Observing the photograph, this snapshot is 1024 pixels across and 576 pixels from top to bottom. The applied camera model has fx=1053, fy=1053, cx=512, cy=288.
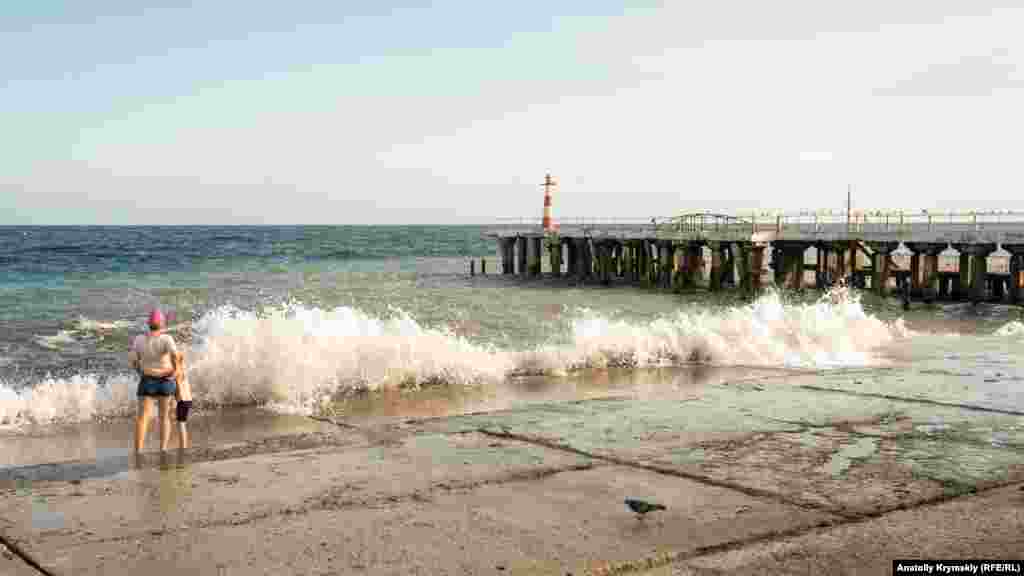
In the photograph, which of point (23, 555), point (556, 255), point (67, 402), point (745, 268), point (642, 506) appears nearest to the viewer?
point (23, 555)

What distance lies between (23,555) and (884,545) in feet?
14.8

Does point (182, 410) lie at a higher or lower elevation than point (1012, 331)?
higher

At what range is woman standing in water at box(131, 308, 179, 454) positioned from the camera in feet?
28.1

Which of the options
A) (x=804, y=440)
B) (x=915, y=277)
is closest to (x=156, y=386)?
(x=804, y=440)

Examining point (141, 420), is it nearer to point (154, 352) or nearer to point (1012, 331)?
point (154, 352)

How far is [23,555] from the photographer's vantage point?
546 centimetres

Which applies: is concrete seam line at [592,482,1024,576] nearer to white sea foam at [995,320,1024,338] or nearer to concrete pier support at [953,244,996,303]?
white sea foam at [995,320,1024,338]

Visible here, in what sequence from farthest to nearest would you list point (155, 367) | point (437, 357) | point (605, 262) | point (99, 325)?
1. point (605, 262)
2. point (99, 325)
3. point (437, 357)
4. point (155, 367)

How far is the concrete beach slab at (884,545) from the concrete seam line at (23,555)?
117 inches

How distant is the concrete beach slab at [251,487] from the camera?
239 inches

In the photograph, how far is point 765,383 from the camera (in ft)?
41.8

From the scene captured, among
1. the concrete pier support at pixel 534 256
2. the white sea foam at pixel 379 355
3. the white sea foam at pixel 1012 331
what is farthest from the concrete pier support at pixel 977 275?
the concrete pier support at pixel 534 256

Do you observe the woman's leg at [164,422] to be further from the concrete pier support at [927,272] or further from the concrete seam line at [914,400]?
the concrete pier support at [927,272]

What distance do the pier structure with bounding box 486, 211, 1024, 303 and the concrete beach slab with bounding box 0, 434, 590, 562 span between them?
24724mm
